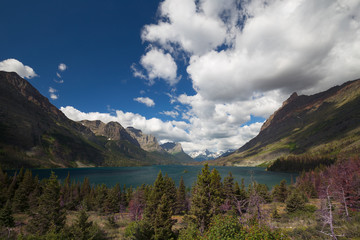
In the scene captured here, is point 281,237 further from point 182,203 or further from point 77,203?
point 77,203

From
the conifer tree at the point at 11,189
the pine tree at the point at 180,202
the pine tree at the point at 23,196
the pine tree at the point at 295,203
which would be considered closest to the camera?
the pine tree at the point at 295,203

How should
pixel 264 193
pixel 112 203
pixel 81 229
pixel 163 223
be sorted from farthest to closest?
pixel 112 203 < pixel 264 193 < pixel 163 223 < pixel 81 229

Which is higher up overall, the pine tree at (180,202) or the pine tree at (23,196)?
the pine tree at (23,196)

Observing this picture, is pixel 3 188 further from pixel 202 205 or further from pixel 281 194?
pixel 281 194

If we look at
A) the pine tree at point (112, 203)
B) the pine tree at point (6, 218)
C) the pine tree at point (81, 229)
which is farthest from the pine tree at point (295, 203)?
the pine tree at point (6, 218)

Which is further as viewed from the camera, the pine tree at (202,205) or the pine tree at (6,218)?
the pine tree at (6,218)

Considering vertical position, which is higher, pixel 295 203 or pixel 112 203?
pixel 295 203

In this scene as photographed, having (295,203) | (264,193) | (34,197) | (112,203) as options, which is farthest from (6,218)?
(264,193)

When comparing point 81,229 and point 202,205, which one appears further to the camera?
point 202,205

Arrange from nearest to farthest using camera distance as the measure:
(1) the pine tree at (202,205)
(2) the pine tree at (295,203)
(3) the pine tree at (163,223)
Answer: (3) the pine tree at (163,223)
(1) the pine tree at (202,205)
(2) the pine tree at (295,203)

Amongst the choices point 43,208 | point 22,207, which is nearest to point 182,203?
point 43,208

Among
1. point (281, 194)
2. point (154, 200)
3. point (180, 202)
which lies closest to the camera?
point (154, 200)

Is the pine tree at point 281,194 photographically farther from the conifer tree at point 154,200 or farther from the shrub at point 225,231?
the shrub at point 225,231

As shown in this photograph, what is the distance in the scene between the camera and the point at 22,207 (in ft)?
218
